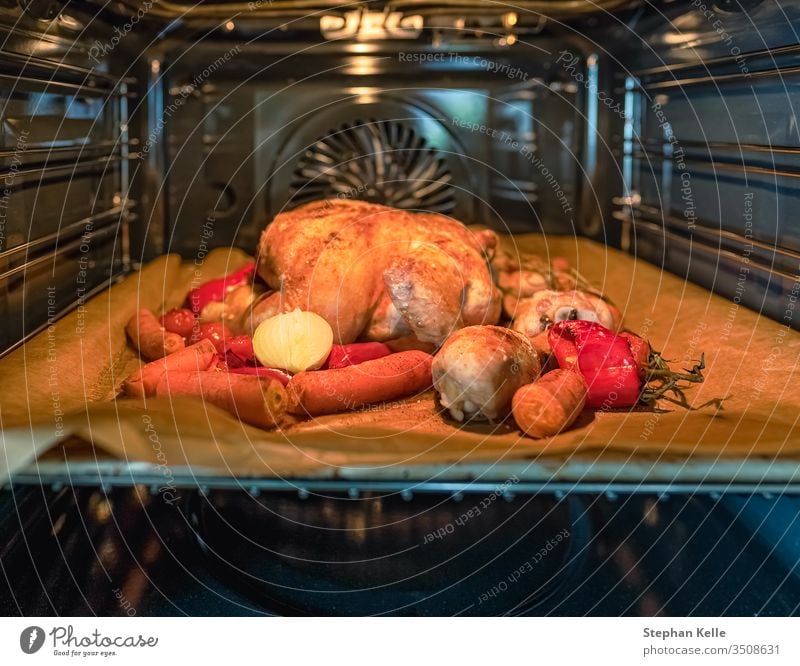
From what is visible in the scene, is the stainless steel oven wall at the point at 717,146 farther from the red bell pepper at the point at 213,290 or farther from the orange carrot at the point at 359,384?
the red bell pepper at the point at 213,290

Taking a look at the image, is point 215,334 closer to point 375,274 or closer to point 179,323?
point 179,323

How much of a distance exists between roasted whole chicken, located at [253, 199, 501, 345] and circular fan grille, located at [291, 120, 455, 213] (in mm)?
498

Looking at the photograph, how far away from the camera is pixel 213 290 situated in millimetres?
1651

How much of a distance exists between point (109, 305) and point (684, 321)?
1.05 m

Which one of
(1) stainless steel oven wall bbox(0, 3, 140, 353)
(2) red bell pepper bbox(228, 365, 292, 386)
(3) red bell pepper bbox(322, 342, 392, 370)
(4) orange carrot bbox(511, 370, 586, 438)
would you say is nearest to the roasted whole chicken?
(3) red bell pepper bbox(322, 342, 392, 370)

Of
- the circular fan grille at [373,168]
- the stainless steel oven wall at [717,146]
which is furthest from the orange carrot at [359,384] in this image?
the circular fan grille at [373,168]

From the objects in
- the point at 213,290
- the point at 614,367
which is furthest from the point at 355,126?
the point at 614,367

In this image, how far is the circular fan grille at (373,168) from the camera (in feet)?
6.26

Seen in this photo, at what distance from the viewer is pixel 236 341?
1329mm

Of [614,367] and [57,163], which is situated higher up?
[57,163]

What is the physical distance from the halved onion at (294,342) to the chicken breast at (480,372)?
0.83 feet

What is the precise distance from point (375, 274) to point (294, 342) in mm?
178
